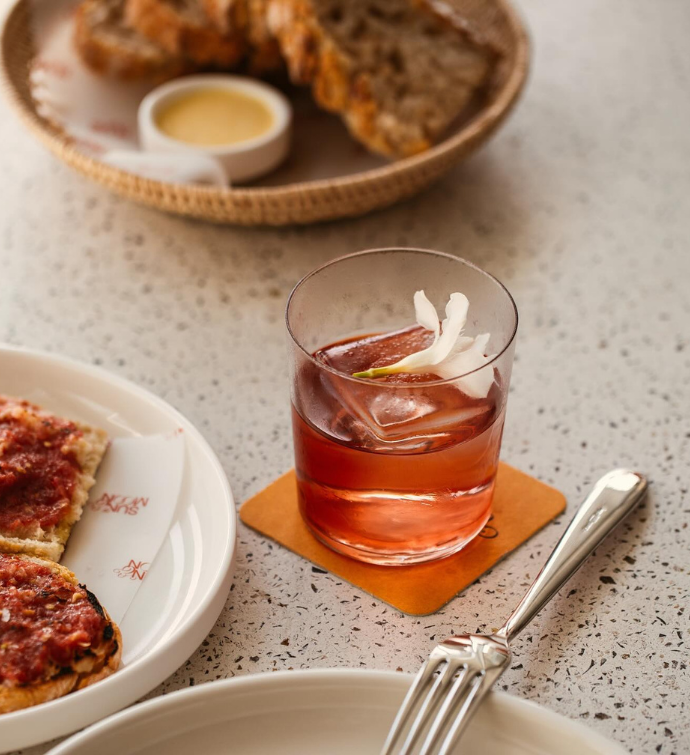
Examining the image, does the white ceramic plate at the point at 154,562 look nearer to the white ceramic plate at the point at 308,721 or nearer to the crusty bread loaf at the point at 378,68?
the white ceramic plate at the point at 308,721

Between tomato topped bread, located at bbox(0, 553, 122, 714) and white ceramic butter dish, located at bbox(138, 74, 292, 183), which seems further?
white ceramic butter dish, located at bbox(138, 74, 292, 183)

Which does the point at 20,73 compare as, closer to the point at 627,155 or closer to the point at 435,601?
the point at 627,155

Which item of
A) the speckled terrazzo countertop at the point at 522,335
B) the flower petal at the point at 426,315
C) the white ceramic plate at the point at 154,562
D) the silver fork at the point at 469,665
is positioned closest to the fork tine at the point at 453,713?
the silver fork at the point at 469,665

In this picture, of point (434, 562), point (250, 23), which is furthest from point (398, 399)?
point (250, 23)

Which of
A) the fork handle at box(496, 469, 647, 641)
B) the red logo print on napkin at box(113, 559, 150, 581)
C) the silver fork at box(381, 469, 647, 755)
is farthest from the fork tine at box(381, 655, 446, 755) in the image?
the red logo print on napkin at box(113, 559, 150, 581)

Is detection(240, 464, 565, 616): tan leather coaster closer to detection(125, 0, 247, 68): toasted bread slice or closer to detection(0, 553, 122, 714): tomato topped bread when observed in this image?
detection(0, 553, 122, 714): tomato topped bread

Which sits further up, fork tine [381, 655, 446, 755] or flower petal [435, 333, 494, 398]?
flower petal [435, 333, 494, 398]

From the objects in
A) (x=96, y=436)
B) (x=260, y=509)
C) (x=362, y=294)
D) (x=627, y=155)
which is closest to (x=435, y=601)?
(x=260, y=509)
